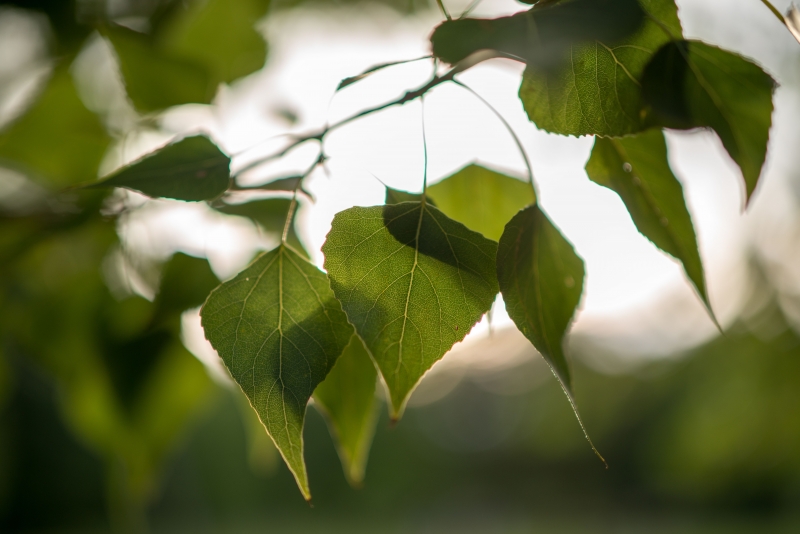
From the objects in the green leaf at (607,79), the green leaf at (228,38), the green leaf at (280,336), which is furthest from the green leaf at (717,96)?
the green leaf at (228,38)

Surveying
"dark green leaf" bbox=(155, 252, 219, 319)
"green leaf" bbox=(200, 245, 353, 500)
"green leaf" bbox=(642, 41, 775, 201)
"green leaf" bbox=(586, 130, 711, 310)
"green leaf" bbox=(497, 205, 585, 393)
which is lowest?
"dark green leaf" bbox=(155, 252, 219, 319)

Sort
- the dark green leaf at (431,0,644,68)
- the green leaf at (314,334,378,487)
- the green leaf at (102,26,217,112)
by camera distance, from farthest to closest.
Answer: the green leaf at (102,26,217,112) → the green leaf at (314,334,378,487) → the dark green leaf at (431,0,644,68)

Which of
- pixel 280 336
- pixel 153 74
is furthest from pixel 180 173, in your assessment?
pixel 153 74

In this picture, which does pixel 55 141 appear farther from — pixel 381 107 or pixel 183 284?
pixel 381 107

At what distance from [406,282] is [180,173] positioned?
0.09m

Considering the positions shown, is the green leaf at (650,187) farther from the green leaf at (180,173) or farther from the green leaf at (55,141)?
the green leaf at (55,141)

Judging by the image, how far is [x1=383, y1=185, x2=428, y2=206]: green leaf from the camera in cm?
20

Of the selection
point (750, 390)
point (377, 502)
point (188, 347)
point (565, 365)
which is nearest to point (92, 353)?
point (188, 347)

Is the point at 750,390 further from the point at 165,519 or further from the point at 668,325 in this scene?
the point at 165,519

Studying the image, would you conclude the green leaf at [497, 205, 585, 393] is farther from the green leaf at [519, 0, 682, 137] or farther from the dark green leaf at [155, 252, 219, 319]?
the dark green leaf at [155, 252, 219, 319]

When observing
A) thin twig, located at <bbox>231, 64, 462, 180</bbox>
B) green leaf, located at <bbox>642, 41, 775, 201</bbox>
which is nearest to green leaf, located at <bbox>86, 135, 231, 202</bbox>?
thin twig, located at <bbox>231, 64, 462, 180</bbox>

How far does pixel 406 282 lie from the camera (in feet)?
0.55

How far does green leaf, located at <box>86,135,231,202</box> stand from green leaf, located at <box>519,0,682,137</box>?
0.11 metres

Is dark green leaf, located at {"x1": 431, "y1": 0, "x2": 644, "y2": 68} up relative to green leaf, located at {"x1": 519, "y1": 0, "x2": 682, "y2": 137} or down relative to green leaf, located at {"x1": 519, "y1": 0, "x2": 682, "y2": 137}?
up
